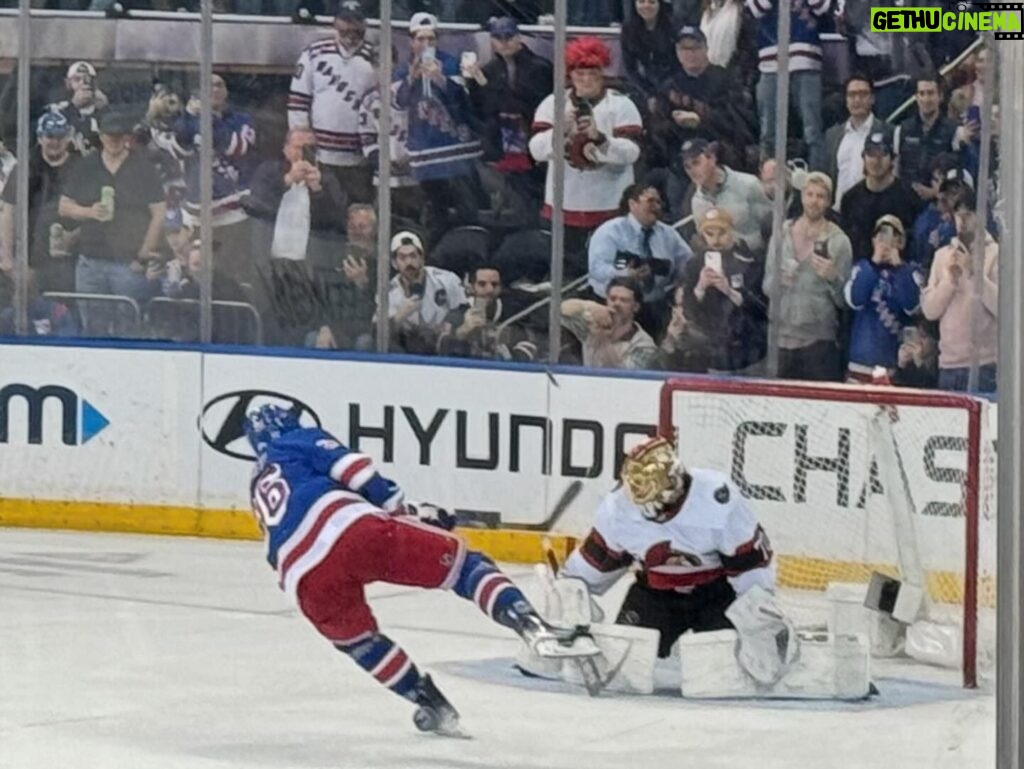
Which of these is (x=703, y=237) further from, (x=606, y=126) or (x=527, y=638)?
(x=527, y=638)

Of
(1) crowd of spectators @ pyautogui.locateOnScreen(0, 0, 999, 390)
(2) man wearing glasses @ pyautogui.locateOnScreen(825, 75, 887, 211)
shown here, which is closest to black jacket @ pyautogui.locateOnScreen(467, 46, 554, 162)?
(1) crowd of spectators @ pyautogui.locateOnScreen(0, 0, 999, 390)

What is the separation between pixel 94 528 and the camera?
6.88ft

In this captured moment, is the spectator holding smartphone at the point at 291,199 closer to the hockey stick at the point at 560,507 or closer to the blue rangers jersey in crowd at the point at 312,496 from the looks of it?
the blue rangers jersey in crowd at the point at 312,496

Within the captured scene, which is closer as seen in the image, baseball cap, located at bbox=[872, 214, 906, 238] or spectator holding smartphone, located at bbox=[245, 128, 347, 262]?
baseball cap, located at bbox=[872, 214, 906, 238]

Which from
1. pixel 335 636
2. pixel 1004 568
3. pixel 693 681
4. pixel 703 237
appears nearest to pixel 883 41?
pixel 703 237

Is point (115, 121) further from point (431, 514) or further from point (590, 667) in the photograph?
point (590, 667)

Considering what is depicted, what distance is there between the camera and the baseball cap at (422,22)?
6.95 ft

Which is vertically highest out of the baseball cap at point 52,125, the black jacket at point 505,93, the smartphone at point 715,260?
the black jacket at point 505,93

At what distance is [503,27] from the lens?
2.10 m

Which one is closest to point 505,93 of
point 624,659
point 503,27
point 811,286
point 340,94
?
point 503,27

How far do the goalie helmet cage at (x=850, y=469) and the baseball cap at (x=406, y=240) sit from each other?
1.12 feet

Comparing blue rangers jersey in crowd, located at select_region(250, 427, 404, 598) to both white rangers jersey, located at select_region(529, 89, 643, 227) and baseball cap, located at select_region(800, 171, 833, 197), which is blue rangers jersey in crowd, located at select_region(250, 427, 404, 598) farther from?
baseball cap, located at select_region(800, 171, 833, 197)

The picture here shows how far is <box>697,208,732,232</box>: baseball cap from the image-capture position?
2.10m

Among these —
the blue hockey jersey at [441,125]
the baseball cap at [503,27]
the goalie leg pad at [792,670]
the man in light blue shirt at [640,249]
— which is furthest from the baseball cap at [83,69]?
the goalie leg pad at [792,670]
